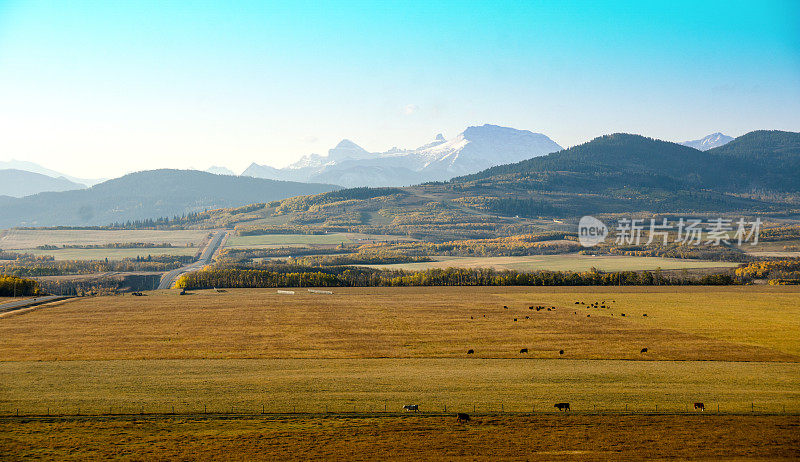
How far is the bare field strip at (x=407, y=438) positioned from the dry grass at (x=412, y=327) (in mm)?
21983

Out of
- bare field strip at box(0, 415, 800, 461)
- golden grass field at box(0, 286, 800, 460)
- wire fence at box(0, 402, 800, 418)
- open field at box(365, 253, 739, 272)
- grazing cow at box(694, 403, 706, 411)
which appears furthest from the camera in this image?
open field at box(365, 253, 739, 272)

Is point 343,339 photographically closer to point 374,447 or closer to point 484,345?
point 484,345

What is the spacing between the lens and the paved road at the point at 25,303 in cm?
10946

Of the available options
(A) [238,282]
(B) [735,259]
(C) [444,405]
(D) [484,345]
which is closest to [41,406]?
(C) [444,405]

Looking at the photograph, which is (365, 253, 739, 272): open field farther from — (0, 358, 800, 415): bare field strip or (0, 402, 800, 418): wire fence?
(0, 402, 800, 418): wire fence

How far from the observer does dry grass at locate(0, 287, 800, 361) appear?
7262 centimetres

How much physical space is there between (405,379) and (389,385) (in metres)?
2.52

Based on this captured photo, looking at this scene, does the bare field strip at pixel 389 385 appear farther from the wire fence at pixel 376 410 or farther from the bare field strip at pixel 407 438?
the bare field strip at pixel 407 438

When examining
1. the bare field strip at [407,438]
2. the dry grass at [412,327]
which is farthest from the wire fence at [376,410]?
the dry grass at [412,327]

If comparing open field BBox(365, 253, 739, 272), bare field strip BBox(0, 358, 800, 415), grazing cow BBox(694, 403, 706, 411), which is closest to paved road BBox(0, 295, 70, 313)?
bare field strip BBox(0, 358, 800, 415)

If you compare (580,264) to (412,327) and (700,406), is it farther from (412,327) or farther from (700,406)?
(700,406)

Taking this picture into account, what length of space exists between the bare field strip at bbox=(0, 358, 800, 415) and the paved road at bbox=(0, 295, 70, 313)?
49596mm

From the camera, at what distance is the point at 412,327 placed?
292ft

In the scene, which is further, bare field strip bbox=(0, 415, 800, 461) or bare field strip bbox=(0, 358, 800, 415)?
bare field strip bbox=(0, 358, 800, 415)
